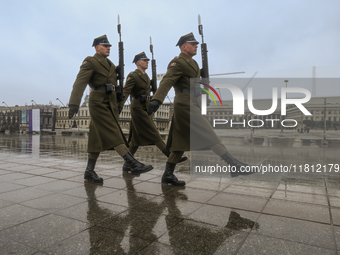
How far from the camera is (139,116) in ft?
19.4

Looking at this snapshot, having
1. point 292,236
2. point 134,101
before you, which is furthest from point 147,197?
point 134,101

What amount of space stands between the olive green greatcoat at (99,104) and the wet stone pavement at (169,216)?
2.32 feet

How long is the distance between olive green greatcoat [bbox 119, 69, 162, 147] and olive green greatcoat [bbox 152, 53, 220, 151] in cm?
137

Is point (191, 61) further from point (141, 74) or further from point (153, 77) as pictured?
point (153, 77)

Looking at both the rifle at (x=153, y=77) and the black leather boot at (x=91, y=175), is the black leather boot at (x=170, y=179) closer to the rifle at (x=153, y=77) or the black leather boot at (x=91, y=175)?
the black leather boot at (x=91, y=175)

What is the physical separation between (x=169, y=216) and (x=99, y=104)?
101 inches

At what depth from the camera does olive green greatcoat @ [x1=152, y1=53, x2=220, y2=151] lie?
14.1ft

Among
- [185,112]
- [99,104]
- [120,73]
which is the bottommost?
[185,112]

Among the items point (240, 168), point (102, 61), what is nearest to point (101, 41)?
point (102, 61)

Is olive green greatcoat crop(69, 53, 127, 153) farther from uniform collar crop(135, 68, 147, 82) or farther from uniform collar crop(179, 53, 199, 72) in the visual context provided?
uniform collar crop(179, 53, 199, 72)

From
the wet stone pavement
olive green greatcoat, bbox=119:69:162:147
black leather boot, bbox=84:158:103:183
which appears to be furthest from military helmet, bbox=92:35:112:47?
the wet stone pavement

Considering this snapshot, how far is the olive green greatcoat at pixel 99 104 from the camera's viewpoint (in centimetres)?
475

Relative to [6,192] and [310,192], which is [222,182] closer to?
[310,192]

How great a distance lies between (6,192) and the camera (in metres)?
3.99
